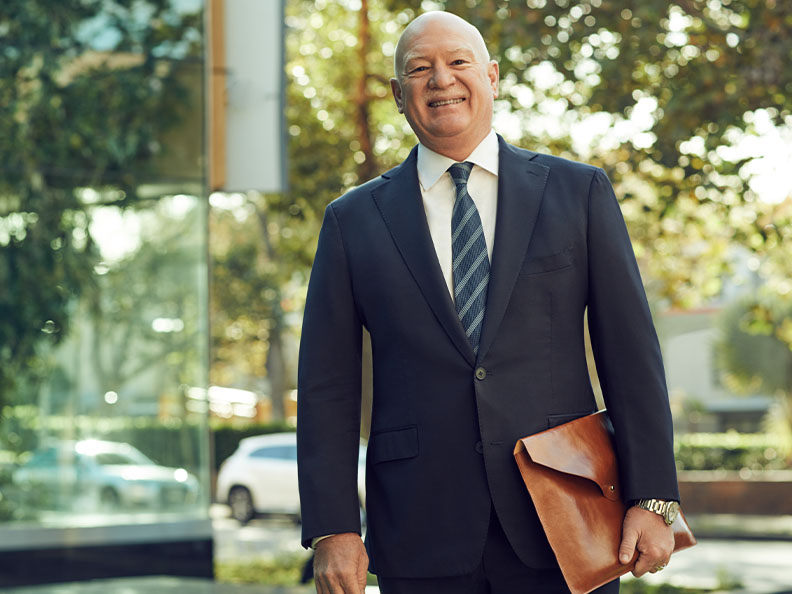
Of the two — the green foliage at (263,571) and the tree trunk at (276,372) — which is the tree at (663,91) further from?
the tree trunk at (276,372)

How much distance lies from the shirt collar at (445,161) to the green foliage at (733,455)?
19.9 meters

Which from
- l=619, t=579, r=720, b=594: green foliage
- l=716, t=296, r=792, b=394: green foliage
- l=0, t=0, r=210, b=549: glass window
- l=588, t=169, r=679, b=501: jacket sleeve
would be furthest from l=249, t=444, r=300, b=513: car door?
l=588, t=169, r=679, b=501: jacket sleeve

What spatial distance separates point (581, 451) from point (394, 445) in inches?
15.2

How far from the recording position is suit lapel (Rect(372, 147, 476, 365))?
2.45 metres

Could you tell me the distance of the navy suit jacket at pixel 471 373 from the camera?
2.40 meters

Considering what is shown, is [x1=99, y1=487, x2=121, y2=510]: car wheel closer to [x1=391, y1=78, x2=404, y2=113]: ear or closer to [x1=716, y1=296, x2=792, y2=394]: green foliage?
[x1=391, y1=78, x2=404, y2=113]: ear

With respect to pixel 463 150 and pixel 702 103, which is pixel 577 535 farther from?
pixel 702 103

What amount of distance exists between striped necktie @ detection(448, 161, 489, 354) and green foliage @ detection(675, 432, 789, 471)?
2002 cm

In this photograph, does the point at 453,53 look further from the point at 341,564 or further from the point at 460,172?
the point at 341,564

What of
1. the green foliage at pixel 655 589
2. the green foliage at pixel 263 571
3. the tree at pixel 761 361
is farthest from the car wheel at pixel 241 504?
the green foliage at pixel 655 589

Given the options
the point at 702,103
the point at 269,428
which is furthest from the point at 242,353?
the point at 702,103

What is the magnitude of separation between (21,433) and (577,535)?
7067 millimetres

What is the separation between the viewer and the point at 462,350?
2.43 metres

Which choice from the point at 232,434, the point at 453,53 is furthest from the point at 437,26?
the point at 232,434
